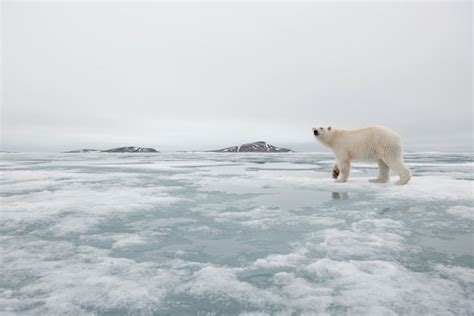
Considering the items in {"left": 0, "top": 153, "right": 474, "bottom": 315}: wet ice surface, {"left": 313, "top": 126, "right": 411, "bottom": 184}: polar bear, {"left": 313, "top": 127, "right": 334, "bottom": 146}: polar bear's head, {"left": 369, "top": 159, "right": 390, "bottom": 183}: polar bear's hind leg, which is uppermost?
{"left": 313, "top": 127, "right": 334, "bottom": 146}: polar bear's head

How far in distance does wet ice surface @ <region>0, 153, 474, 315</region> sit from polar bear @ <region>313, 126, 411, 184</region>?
258 centimetres

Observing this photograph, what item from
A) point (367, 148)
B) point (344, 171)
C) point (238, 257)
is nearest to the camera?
point (238, 257)

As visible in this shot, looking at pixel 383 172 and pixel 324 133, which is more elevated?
pixel 324 133

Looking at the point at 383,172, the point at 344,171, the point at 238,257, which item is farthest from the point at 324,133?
the point at 238,257

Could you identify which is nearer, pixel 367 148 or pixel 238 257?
pixel 238 257

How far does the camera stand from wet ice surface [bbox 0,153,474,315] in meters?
2.51

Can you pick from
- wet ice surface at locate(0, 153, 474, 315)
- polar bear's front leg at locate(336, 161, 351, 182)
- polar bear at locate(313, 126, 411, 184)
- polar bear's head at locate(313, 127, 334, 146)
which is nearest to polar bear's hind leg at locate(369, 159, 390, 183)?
polar bear at locate(313, 126, 411, 184)

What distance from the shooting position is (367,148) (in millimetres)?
9531

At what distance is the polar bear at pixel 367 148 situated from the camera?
Answer: 912 cm

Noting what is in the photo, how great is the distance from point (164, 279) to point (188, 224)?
1977 millimetres

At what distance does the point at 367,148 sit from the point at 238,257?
24.0 ft

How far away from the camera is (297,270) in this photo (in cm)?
312

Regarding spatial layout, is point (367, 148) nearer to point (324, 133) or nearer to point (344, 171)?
point (344, 171)

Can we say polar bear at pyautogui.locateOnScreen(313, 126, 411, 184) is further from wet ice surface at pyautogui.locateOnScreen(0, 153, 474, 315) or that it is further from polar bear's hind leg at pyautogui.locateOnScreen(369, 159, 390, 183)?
wet ice surface at pyautogui.locateOnScreen(0, 153, 474, 315)
